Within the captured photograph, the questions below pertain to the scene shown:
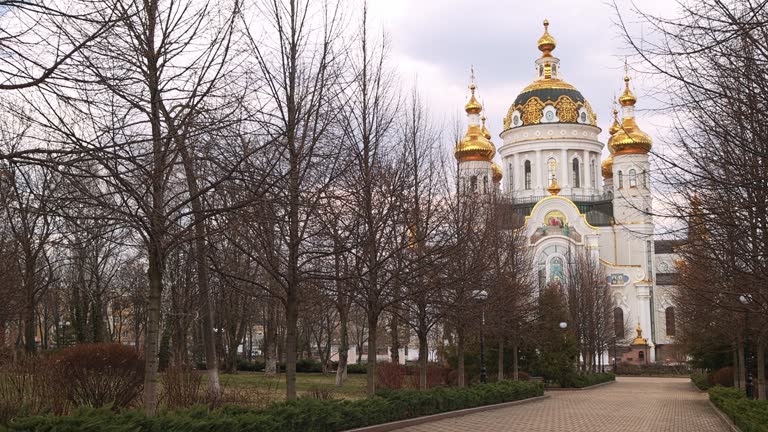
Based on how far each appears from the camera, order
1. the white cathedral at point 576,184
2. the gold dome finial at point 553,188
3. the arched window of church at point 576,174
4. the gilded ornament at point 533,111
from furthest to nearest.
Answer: the arched window of church at point 576,174
the gilded ornament at point 533,111
the gold dome finial at point 553,188
the white cathedral at point 576,184

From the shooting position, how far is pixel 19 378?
1359cm

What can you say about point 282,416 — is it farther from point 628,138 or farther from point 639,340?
point 628,138

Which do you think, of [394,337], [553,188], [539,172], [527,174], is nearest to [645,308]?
[553,188]

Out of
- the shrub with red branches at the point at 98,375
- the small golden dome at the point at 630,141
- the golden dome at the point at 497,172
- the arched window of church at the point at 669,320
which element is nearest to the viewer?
the shrub with red branches at the point at 98,375

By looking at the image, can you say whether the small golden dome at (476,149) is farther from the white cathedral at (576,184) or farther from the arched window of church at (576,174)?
the arched window of church at (576,174)

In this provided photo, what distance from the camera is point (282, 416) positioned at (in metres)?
12.1

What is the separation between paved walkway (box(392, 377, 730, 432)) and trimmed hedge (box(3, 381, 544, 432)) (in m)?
0.49

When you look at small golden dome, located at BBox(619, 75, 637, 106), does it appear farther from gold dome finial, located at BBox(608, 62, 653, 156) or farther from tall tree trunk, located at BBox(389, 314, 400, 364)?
tall tree trunk, located at BBox(389, 314, 400, 364)

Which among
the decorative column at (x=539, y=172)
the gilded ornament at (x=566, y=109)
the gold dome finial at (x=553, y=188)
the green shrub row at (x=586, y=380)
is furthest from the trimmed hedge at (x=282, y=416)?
the gilded ornament at (x=566, y=109)

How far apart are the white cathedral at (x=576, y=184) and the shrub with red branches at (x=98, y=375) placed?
53.6 m

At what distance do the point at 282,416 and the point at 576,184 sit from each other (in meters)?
76.2

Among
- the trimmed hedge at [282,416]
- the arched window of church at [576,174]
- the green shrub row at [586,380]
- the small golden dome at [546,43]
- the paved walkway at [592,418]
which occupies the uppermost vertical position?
the small golden dome at [546,43]

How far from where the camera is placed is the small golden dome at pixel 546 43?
87.4m

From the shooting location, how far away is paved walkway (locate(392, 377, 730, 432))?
17.5 metres
